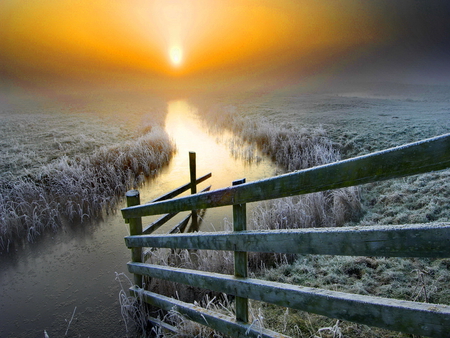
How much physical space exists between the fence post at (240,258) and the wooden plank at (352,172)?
0.39ft

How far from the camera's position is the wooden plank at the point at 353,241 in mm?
1487

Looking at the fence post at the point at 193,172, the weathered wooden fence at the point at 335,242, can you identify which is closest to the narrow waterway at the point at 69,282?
the fence post at the point at 193,172

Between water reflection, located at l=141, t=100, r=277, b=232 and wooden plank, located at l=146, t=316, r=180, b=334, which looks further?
water reflection, located at l=141, t=100, r=277, b=232

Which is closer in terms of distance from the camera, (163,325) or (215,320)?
(215,320)

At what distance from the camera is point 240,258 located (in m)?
2.53

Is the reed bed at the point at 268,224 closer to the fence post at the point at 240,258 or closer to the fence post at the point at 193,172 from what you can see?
the fence post at the point at 240,258

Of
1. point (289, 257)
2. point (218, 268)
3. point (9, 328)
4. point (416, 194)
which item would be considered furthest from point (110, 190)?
point (416, 194)

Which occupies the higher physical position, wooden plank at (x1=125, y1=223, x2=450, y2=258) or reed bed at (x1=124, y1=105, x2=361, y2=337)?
wooden plank at (x1=125, y1=223, x2=450, y2=258)

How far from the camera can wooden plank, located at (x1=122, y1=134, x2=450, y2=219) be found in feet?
4.71

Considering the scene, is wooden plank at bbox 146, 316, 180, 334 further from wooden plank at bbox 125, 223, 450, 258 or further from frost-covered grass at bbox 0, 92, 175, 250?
frost-covered grass at bbox 0, 92, 175, 250

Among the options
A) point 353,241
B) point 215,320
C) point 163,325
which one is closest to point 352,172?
point 353,241

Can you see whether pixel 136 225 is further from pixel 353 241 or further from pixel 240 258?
pixel 353 241

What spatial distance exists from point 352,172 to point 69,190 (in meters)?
9.93

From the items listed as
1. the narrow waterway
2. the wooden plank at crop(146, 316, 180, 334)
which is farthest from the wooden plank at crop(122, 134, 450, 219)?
the narrow waterway
